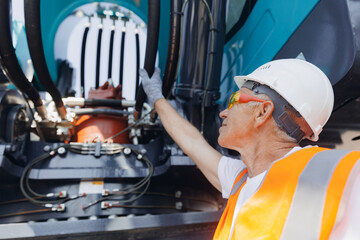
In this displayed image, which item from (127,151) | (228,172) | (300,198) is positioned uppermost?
(300,198)

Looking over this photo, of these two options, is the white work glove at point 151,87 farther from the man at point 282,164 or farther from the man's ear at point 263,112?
the man's ear at point 263,112

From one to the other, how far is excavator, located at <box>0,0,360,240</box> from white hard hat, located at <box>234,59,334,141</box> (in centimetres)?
23

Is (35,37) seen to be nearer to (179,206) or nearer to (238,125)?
(238,125)

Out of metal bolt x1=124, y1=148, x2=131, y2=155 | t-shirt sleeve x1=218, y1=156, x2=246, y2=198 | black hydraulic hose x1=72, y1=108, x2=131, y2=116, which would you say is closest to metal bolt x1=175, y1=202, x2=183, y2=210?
metal bolt x1=124, y1=148, x2=131, y2=155

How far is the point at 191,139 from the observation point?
1119mm

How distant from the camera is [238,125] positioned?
84 centimetres

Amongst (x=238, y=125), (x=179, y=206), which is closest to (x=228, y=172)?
(x=238, y=125)

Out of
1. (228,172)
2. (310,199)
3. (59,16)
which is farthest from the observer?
(59,16)

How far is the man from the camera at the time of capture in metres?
0.53

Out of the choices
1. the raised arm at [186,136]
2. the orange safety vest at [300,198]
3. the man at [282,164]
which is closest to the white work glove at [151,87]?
the raised arm at [186,136]

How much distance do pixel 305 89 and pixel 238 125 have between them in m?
0.22

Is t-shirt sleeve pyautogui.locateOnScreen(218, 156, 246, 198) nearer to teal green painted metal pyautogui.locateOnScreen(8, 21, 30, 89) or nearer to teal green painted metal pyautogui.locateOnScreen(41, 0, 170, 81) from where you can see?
teal green painted metal pyautogui.locateOnScreen(8, 21, 30, 89)

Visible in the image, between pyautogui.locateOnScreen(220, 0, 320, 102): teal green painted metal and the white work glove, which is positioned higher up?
pyautogui.locateOnScreen(220, 0, 320, 102): teal green painted metal

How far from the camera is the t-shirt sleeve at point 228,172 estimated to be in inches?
37.1
